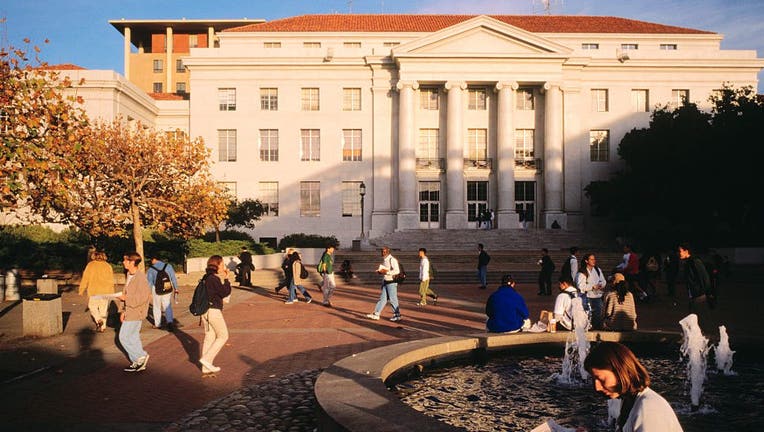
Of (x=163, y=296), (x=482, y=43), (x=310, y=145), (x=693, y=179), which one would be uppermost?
(x=482, y=43)

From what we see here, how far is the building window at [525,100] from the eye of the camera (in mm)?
51500

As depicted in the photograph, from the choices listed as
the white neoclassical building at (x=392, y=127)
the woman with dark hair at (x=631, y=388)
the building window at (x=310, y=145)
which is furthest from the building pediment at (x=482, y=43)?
the woman with dark hair at (x=631, y=388)

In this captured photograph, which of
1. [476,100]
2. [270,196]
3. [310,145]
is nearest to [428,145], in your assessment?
[476,100]

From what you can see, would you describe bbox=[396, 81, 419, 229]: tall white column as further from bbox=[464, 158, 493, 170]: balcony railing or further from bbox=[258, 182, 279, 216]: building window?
bbox=[258, 182, 279, 216]: building window

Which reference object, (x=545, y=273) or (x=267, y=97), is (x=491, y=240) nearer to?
(x=545, y=273)

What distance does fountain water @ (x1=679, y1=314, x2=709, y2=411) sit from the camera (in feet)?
26.6

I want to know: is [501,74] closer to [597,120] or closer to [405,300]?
[597,120]

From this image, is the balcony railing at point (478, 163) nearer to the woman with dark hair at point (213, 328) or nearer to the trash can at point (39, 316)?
the trash can at point (39, 316)

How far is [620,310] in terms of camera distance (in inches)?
428

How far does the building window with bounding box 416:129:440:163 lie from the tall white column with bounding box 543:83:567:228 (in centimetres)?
906

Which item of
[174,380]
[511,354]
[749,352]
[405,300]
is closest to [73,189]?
[405,300]

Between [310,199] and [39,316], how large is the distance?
124 feet

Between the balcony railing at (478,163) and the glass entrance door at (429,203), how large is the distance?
2.94 m

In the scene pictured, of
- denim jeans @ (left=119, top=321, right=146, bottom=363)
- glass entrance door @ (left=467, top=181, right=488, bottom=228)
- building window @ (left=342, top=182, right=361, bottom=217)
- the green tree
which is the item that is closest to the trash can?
denim jeans @ (left=119, top=321, right=146, bottom=363)
